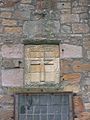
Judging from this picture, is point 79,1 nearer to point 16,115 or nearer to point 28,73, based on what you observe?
point 28,73

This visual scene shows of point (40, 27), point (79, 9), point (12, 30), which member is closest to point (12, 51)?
point (12, 30)

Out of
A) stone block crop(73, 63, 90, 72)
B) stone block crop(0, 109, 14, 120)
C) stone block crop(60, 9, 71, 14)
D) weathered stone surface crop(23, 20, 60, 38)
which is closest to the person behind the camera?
stone block crop(0, 109, 14, 120)

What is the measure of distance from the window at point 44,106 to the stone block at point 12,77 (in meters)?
0.19

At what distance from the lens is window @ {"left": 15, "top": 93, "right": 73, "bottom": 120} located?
6512 millimetres

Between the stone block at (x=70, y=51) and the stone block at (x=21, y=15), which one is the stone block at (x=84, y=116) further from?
the stone block at (x=21, y=15)

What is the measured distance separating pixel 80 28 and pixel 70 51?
1.32 feet

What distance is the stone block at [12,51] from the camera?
6691 millimetres

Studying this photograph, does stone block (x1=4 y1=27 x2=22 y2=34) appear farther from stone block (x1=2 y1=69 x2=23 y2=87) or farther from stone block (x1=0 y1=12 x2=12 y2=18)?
stone block (x1=2 y1=69 x2=23 y2=87)

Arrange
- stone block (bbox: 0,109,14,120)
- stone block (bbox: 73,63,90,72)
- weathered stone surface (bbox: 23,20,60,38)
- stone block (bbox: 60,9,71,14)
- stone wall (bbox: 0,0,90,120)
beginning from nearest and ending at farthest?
stone block (bbox: 0,109,14,120)
stone wall (bbox: 0,0,90,120)
stone block (bbox: 73,63,90,72)
weathered stone surface (bbox: 23,20,60,38)
stone block (bbox: 60,9,71,14)

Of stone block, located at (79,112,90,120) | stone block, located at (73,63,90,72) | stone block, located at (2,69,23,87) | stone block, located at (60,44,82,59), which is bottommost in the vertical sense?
stone block, located at (79,112,90,120)

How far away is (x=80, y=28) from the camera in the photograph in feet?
22.4

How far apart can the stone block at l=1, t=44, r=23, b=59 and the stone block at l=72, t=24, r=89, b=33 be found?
34.1 inches

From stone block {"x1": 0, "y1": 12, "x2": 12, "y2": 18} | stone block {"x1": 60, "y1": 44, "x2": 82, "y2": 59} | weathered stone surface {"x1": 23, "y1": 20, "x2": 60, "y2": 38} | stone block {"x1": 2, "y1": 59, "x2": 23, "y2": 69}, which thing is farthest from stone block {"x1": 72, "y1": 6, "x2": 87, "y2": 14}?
stone block {"x1": 2, "y1": 59, "x2": 23, "y2": 69}

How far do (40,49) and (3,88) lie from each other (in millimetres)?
812
